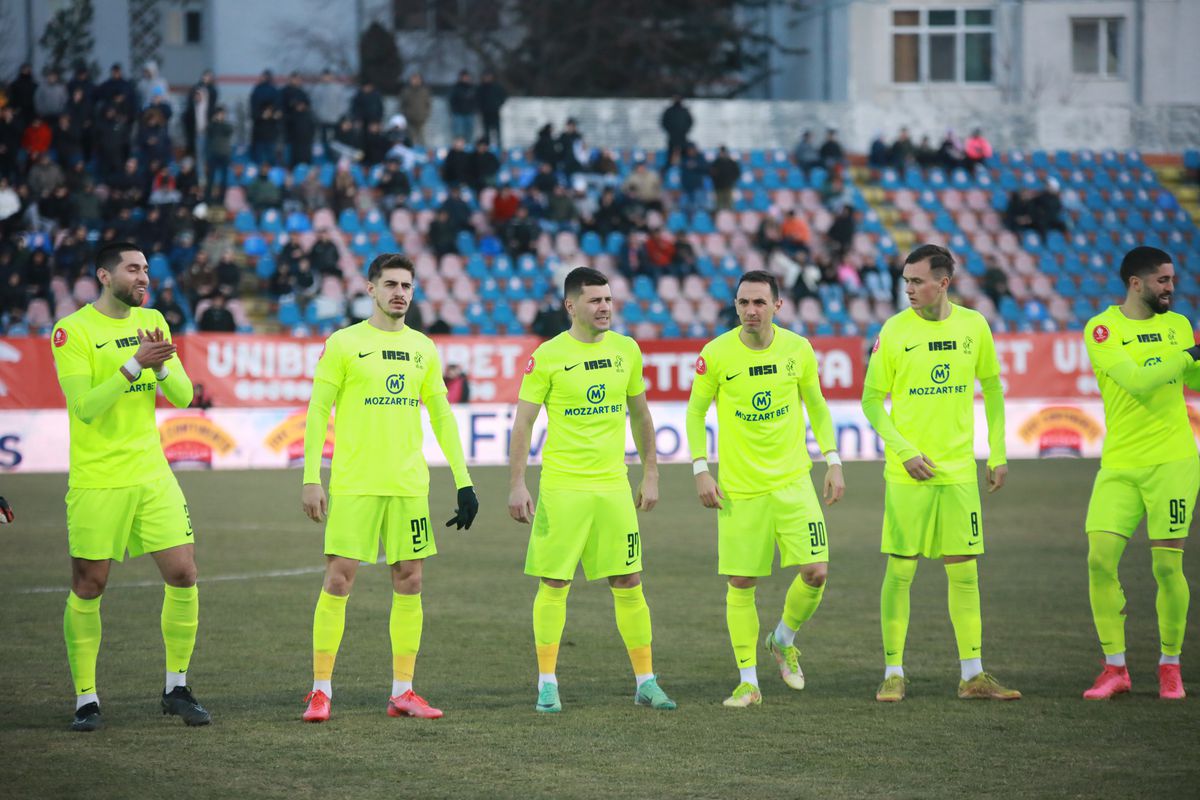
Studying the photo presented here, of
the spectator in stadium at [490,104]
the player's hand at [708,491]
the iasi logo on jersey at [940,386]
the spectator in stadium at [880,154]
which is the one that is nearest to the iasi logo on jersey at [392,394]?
the player's hand at [708,491]

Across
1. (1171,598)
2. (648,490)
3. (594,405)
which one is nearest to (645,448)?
(648,490)

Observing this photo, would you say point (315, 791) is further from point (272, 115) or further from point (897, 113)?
point (897, 113)

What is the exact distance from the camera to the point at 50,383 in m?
22.5

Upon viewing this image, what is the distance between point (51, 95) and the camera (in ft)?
94.5

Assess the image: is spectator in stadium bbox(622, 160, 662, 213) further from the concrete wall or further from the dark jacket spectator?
the concrete wall

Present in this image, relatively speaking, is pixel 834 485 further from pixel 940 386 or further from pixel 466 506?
pixel 466 506

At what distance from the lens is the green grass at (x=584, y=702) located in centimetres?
635

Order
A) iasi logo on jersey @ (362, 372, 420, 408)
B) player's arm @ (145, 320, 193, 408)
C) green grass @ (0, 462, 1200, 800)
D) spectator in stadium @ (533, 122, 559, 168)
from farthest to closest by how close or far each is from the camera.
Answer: spectator in stadium @ (533, 122, 559, 168)
iasi logo on jersey @ (362, 372, 420, 408)
player's arm @ (145, 320, 193, 408)
green grass @ (0, 462, 1200, 800)

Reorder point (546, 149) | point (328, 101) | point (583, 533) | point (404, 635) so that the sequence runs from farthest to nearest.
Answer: point (328, 101) → point (546, 149) → point (583, 533) → point (404, 635)

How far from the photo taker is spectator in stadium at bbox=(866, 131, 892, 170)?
34062 millimetres

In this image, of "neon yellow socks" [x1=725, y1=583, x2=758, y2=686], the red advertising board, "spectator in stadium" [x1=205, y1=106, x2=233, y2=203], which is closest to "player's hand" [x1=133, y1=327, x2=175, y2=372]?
"neon yellow socks" [x1=725, y1=583, x2=758, y2=686]

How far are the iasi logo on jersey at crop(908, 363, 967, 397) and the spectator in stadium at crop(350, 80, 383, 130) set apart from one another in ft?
76.3

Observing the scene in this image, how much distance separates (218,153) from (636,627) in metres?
22.1

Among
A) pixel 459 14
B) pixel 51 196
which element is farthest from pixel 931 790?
pixel 459 14
